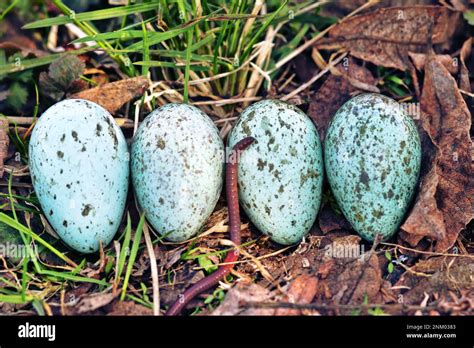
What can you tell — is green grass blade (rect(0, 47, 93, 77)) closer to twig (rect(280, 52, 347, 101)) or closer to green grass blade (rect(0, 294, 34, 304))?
twig (rect(280, 52, 347, 101))

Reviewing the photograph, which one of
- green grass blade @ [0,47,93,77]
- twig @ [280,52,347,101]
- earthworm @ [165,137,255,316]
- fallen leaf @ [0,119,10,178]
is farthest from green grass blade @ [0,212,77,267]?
twig @ [280,52,347,101]

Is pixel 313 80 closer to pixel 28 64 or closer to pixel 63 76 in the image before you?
pixel 63 76

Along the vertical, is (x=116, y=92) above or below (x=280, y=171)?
above

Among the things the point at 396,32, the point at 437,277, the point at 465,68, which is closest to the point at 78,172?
the point at 437,277
